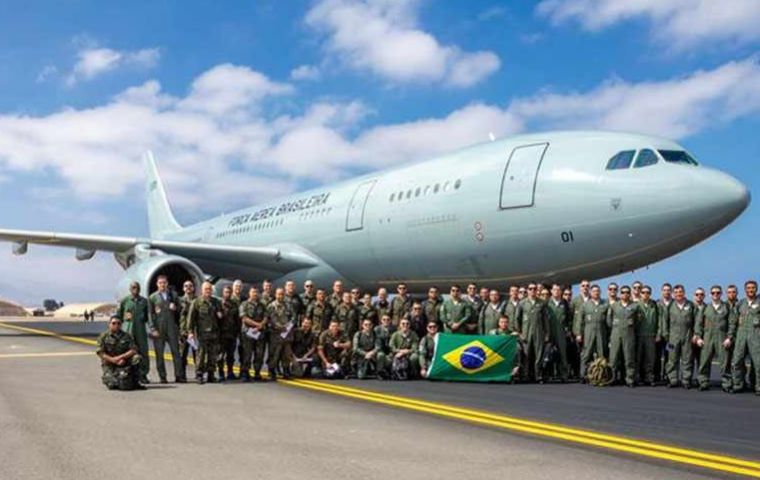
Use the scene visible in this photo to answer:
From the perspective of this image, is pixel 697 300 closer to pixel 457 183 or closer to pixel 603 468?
pixel 457 183

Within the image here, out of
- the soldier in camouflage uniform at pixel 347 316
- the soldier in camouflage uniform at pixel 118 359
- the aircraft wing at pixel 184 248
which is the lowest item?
the soldier in camouflage uniform at pixel 118 359

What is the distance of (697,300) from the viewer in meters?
11.7

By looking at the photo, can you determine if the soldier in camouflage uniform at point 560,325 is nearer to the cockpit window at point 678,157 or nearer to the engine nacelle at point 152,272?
the cockpit window at point 678,157

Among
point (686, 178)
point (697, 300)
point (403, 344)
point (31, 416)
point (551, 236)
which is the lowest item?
point (31, 416)

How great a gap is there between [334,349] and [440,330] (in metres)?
2.04

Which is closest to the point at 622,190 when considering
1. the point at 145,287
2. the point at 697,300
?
the point at 697,300

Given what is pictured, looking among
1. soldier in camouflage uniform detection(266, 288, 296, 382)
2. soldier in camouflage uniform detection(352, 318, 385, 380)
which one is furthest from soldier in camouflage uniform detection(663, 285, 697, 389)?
soldier in camouflage uniform detection(266, 288, 296, 382)

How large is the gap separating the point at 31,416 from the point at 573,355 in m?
8.87

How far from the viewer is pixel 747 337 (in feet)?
35.5

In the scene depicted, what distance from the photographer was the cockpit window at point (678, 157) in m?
12.4

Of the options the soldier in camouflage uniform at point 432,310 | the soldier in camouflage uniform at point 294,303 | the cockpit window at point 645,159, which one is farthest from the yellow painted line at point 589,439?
the cockpit window at point 645,159

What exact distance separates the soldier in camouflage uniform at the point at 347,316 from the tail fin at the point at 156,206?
2397 centimetres

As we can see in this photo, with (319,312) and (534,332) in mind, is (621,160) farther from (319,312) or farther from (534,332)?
(319,312)

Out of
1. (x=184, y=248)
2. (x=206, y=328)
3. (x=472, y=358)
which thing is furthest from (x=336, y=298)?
(x=184, y=248)
